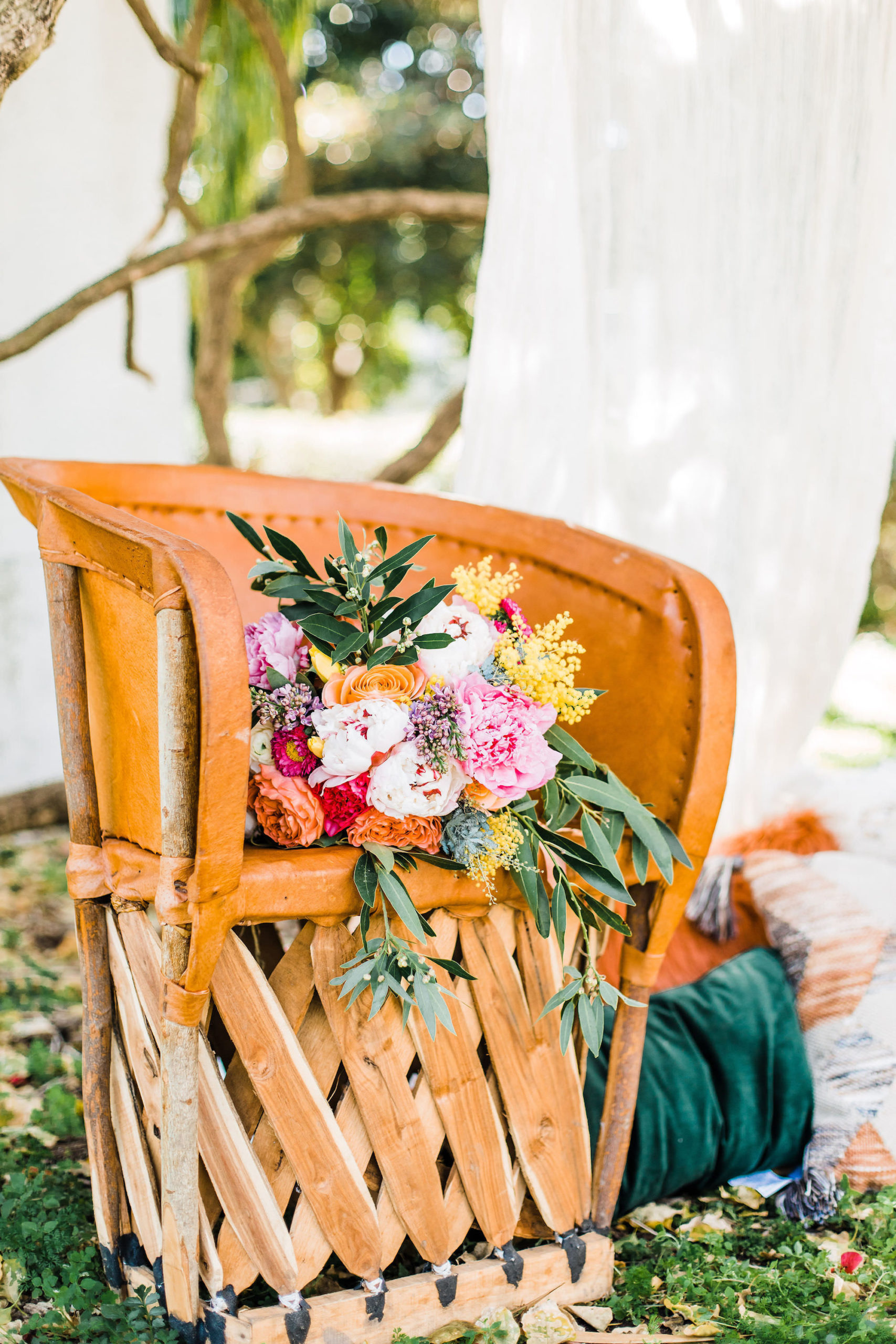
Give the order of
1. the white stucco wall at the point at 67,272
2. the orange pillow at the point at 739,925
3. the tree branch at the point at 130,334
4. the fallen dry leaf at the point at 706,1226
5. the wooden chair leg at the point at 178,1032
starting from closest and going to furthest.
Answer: the wooden chair leg at the point at 178,1032 → the fallen dry leaf at the point at 706,1226 → the orange pillow at the point at 739,925 → the tree branch at the point at 130,334 → the white stucco wall at the point at 67,272

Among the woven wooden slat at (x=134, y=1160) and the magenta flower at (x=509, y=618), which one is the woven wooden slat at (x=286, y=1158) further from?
the magenta flower at (x=509, y=618)

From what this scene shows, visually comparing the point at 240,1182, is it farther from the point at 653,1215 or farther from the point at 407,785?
the point at 653,1215

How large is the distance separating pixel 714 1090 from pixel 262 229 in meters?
1.92

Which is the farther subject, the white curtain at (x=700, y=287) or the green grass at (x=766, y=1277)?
the white curtain at (x=700, y=287)

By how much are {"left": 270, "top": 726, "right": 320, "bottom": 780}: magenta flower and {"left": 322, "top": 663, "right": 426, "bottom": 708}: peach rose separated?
5 cm

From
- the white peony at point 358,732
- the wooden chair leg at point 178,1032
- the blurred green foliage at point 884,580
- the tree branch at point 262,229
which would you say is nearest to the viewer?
the wooden chair leg at point 178,1032

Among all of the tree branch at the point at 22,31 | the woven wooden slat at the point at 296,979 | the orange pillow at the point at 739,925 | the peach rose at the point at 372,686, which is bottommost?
the orange pillow at the point at 739,925

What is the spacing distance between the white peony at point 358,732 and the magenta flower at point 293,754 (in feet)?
0.13

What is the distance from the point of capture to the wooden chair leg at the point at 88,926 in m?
1.17

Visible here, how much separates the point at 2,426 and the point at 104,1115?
1972 millimetres

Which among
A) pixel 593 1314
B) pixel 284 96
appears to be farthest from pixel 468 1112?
pixel 284 96

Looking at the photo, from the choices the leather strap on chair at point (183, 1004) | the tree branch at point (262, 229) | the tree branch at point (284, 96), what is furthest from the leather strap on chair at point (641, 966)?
the tree branch at point (284, 96)

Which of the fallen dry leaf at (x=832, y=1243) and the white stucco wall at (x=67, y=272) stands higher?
the white stucco wall at (x=67, y=272)

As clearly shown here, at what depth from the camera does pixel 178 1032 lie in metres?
1.03
